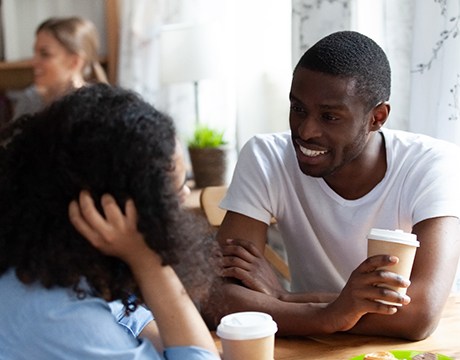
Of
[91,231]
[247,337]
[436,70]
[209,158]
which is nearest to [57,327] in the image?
[91,231]

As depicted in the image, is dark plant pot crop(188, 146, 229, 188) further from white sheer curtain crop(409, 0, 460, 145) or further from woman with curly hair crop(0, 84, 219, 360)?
woman with curly hair crop(0, 84, 219, 360)

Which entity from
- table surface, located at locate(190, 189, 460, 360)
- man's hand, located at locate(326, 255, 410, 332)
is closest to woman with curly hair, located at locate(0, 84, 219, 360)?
table surface, located at locate(190, 189, 460, 360)

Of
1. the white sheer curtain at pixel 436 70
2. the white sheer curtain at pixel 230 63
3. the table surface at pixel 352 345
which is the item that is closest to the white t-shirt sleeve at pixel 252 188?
the table surface at pixel 352 345

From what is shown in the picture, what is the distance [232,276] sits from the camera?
1.61m

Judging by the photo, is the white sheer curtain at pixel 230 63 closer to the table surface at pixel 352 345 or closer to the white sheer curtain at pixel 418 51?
the white sheer curtain at pixel 418 51

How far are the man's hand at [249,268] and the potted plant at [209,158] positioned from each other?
1583 millimetres

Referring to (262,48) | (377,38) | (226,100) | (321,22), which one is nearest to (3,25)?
(226,100)

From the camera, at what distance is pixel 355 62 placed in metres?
1.66

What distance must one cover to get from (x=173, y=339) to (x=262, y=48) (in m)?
2.25

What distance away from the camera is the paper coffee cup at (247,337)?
3.85 ft

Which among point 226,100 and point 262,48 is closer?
point 262,48

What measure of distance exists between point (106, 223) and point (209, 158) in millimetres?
2243

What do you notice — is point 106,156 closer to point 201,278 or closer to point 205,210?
point 201,278

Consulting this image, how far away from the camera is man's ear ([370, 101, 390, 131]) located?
1718 mm
